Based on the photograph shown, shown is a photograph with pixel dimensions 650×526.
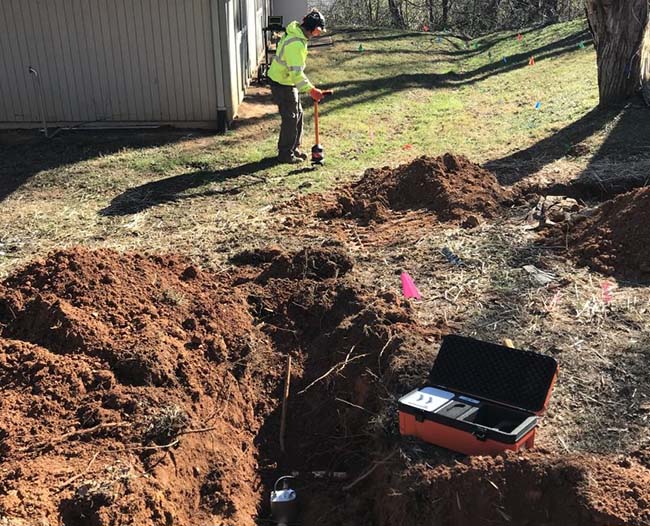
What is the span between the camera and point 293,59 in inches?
366

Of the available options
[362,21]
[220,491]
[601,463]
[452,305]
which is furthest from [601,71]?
[362,21]

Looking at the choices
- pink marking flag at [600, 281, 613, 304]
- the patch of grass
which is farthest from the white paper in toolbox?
the patch of grass

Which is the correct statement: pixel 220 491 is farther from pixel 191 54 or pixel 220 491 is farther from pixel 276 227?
pixel 191 54

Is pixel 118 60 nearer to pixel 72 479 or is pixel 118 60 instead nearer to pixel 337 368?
pixel 337 368

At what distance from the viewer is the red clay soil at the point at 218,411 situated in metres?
3.43

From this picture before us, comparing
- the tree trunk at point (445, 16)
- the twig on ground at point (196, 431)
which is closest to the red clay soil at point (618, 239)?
the twig on ground at point (196, 431)

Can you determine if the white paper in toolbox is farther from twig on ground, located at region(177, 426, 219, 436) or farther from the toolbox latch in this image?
twig on ground, located at region(177, 426, 219, 436)

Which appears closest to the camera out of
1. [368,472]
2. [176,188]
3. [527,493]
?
[527,493]

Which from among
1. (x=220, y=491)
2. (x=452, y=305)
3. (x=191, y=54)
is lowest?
(x=220, y=491)

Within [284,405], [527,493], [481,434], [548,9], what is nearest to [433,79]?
[548,9]

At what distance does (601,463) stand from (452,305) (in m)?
2.09

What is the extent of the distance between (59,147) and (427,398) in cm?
891

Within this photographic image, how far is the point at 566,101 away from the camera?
1259cm

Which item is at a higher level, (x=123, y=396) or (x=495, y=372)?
(x=495, y=372)
